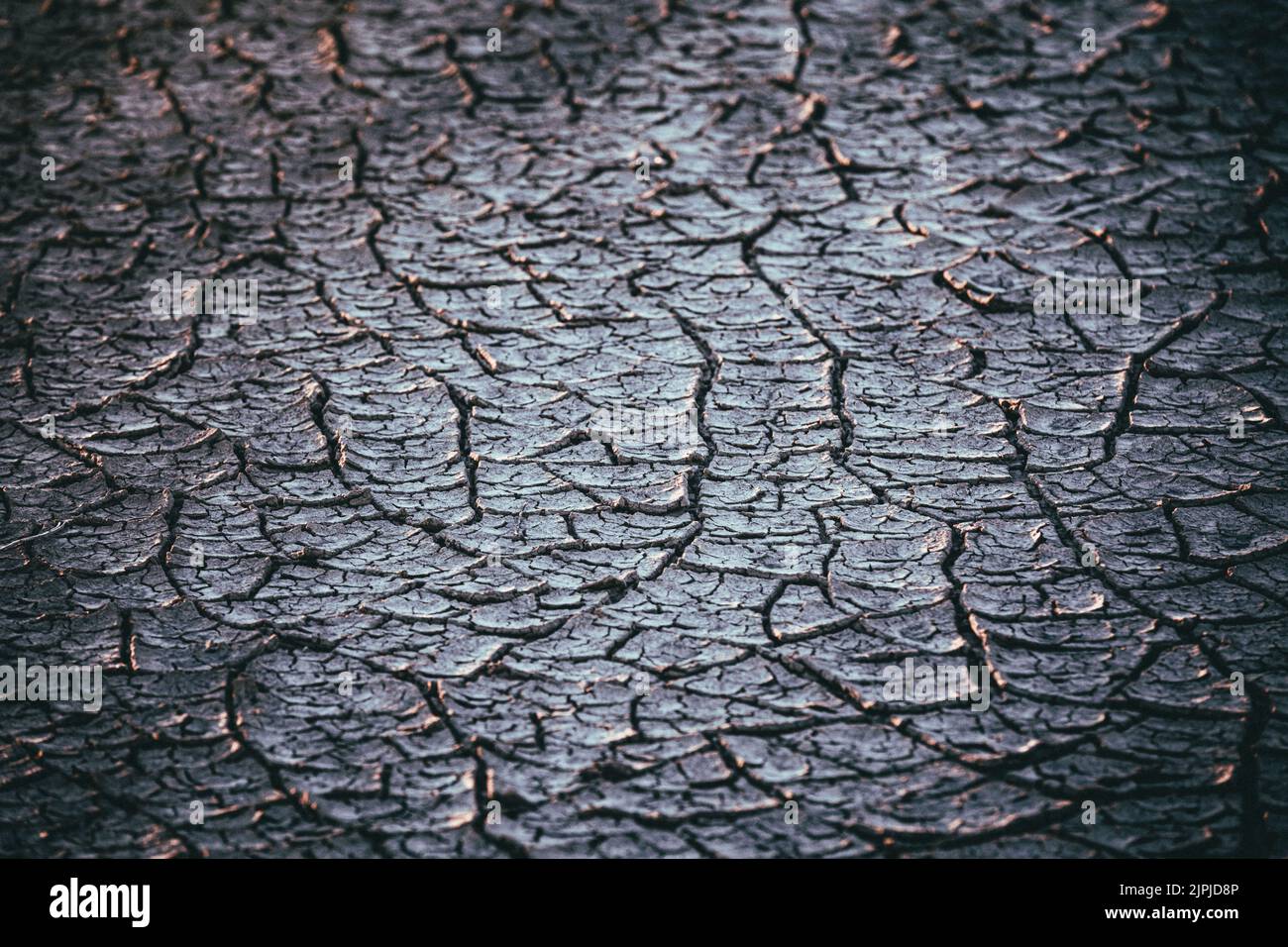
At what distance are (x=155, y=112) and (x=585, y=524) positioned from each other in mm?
2711

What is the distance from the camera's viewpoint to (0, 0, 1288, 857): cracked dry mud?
2789 millimetres

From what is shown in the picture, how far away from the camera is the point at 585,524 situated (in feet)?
11.3

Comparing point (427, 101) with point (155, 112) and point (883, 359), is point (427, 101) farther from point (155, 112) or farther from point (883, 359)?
point (883, 359)

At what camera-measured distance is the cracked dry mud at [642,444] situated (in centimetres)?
279

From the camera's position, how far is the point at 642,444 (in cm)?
367
